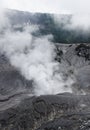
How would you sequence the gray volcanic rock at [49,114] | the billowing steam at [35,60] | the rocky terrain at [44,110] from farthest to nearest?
the billowing steam at [35,60]
the rocky terrain at [44,110]
the gray volcanic rock at [49,114]

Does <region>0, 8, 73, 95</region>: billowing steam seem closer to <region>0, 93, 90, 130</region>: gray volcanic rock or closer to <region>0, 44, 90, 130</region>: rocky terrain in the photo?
<region>0, 44, 90, 130</region>: rocky terrain

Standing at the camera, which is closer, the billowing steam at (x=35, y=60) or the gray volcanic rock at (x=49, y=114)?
the gray volcanic rock at (x=49, y=114)

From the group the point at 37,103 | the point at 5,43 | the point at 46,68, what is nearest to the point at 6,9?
the point at 5,43

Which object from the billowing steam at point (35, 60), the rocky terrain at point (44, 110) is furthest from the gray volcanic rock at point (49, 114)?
the billowing steam at point (35, 60)

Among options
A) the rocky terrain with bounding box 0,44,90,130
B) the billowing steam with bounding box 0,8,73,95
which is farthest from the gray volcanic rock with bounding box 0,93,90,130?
the billowing steam with bounding box 0,8,73,95

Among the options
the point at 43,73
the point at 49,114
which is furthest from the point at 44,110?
the point at 43,73

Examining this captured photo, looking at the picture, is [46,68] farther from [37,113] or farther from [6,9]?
[6,9]

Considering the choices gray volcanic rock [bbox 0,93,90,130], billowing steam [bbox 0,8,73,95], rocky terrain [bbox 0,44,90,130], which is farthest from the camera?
billowing steam [bbox 0,8,73,95]

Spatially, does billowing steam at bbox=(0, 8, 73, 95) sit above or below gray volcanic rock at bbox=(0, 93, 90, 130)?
above

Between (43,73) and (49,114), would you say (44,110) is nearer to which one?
(49,114)

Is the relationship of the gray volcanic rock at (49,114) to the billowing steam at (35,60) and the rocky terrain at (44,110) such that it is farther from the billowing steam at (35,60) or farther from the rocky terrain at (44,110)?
the billowing steam at (35,60)
